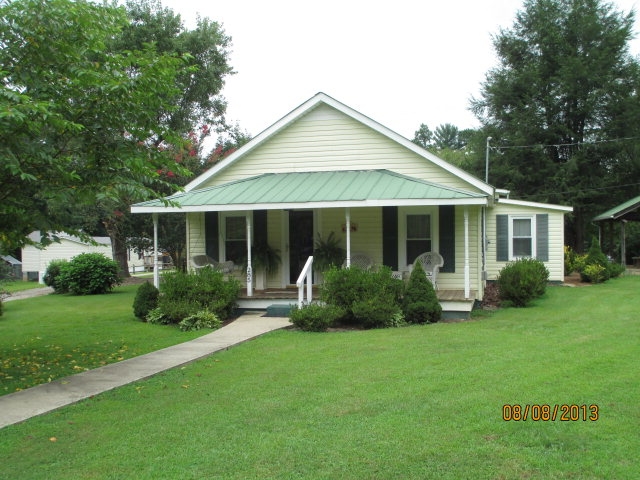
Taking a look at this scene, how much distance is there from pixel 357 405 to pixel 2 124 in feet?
14.2

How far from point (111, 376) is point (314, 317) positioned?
13.3 ft

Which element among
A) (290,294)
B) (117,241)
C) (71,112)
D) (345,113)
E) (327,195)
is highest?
(345,113)

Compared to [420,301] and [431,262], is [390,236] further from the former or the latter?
[420,301]

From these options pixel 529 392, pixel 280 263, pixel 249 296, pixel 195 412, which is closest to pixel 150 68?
pixel 195 412

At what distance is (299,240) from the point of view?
1405 cm

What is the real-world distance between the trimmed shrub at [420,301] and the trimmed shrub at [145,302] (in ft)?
18.1

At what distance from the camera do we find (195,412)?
5.31 meters

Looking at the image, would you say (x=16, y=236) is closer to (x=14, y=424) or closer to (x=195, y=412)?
(x=14, y=424)

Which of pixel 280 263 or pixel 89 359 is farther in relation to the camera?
pixel 280 263

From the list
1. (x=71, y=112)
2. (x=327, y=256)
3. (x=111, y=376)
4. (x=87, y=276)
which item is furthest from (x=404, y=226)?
(x=87, y=276)

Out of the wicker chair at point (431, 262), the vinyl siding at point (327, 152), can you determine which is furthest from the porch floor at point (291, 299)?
the vinyl siding at point (327, 152)

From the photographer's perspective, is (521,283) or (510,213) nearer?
(521,283)

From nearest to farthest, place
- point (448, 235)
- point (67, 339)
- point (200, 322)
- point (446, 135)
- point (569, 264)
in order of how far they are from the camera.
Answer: point (67, 339), point (200, 322), point (448, 235), point (569, 264), point (446, 135)

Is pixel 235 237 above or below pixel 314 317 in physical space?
above
